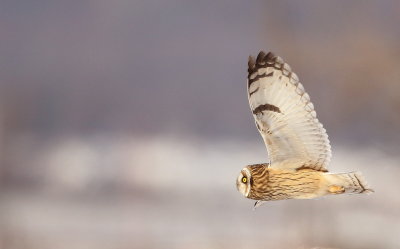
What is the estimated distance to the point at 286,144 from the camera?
1.92 meters

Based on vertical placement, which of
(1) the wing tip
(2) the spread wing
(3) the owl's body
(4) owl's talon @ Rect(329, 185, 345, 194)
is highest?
(1) the wing tip

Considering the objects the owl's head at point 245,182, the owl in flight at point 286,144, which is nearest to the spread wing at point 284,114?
the owl in flight at point 286,144

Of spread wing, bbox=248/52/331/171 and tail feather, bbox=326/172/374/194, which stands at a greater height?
spread wing, bbox=248/52/331/171

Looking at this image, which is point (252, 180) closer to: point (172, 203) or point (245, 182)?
point (245, 182)

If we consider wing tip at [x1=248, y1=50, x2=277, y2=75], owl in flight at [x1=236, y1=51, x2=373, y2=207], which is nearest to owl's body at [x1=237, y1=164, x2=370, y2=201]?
owl in flight at [x1=236, y1=51, x2=373, y2=207]

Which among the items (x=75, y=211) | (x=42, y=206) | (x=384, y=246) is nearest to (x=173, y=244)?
(x=75, y=211)

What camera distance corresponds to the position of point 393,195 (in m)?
2.62

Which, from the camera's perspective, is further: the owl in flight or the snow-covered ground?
the snow-covered ground

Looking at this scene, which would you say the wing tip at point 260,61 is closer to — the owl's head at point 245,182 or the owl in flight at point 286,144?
the owl in flight at point 286,144

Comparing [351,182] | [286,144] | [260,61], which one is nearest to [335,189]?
[351,182]

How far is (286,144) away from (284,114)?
4.2 inches

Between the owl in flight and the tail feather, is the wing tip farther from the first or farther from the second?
the tail feather

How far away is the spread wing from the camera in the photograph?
6.03 feet

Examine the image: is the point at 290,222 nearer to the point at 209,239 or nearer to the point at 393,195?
the point at 209,239
